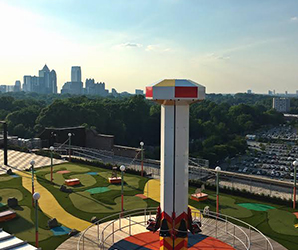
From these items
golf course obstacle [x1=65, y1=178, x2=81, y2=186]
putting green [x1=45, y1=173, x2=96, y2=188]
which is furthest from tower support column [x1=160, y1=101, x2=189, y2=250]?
golf course obstacle [x1=65, y1=178, x2=81, y2=186]

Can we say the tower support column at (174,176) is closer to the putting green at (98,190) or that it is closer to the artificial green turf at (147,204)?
the artificial green turf at (147,204)

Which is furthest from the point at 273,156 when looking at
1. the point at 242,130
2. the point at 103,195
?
the point at 103,195

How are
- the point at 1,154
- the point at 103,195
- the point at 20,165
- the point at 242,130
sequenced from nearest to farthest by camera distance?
the point at 103,195 → the point at 20,165 → the point at 1,154 → the point at 242,130

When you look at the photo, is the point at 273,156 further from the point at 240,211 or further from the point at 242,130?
the point at 240,211

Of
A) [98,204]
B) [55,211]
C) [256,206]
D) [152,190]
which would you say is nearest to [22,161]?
[55,211]

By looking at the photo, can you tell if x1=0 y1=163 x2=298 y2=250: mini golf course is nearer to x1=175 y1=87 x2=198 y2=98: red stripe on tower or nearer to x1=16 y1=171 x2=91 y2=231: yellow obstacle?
x1=16 y1=171 x2=91 y2=231: yellow obstacle

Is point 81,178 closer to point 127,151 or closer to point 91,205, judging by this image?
point 91,205
